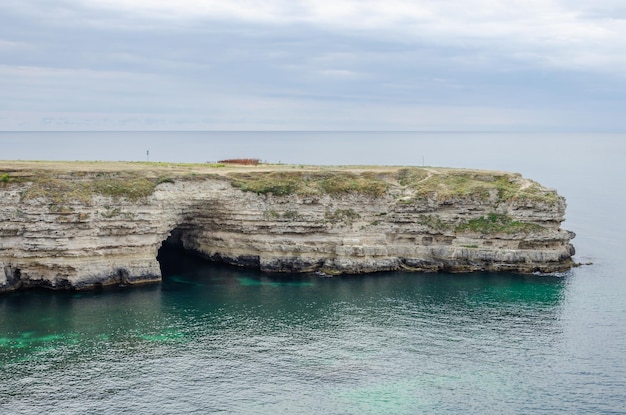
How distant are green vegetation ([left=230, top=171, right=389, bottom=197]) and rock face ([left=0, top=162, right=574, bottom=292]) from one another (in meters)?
0.16

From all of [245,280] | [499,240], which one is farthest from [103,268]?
[499,240]

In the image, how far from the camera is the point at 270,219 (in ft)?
288

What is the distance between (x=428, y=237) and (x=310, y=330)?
32.6 meters

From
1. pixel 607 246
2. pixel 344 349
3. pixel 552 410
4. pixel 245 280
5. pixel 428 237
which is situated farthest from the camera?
pixel 607 246

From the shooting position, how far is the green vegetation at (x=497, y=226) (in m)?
87.1

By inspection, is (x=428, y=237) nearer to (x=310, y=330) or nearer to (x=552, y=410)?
(x=310, y=330)

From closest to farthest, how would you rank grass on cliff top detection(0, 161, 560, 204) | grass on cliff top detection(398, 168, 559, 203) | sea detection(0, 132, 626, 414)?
1. sea detection(0, 132, 626, 414)
2. grass on cliff top detection(0, 161, 560, 204)
3. grass on cliff top detection(398, 168, 559, 203)

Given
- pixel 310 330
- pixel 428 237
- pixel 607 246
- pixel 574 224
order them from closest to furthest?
pixel 310 330, pixel 428 237, pixel 607 246, pixel 574 224

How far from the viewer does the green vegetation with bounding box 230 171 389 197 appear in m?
90.1

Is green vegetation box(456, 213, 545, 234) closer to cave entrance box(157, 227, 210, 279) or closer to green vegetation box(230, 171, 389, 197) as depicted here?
green vegetation box(230, 171, 389, 197)

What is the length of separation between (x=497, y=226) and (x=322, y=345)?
1577 inches

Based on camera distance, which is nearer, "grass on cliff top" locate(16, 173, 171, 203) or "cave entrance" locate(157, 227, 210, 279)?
"grass on cliff top" locate(16, 173, 171, 203)

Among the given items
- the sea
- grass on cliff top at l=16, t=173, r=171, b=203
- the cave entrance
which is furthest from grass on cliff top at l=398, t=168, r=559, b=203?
grass on cliff top at l=16, t=173, r=171, b=203

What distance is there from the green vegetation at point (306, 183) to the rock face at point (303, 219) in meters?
0.16
